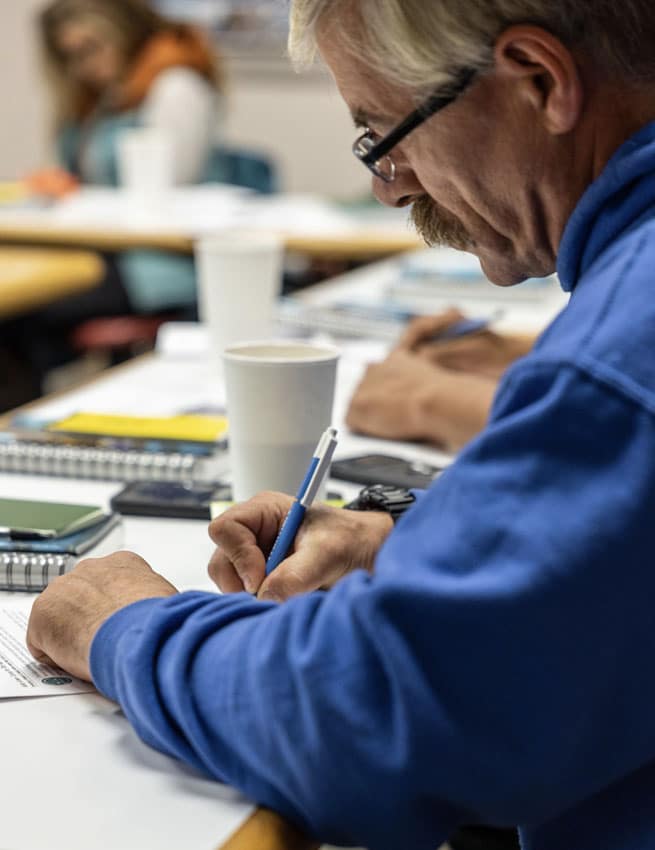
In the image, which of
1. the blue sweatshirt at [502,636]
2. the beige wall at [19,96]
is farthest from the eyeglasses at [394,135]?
the beige wall at [19,96]

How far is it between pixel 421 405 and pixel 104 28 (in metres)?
3.50

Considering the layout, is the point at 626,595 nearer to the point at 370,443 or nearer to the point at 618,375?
the point at 618,375

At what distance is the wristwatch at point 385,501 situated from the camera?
39.9 inches

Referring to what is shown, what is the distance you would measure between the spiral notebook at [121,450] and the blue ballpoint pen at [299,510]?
377 mm

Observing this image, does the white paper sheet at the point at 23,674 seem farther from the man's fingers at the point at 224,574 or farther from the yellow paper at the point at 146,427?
the yellow paper at the point at 146,427

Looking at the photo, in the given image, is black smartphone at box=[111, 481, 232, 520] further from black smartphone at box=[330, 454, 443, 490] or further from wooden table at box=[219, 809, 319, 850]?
wooden table at box=[219, 809, 319, 850]

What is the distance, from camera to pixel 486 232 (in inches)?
32.7

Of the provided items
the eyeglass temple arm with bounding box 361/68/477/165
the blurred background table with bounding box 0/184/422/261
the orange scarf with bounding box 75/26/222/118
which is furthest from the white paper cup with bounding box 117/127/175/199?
the eyeglass temple arm with bounding box 361/68/477/165

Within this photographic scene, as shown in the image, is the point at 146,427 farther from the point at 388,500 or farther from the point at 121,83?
the point at 121,83

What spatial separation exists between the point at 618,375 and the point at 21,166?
21.0 ft

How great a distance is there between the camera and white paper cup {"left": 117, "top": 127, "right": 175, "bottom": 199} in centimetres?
360

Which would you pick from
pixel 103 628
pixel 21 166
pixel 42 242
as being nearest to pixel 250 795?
pixel 103 628

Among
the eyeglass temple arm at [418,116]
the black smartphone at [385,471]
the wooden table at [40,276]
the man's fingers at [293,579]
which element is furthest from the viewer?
the wooden table at [40,276]

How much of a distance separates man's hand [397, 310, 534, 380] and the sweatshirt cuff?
956 mm
